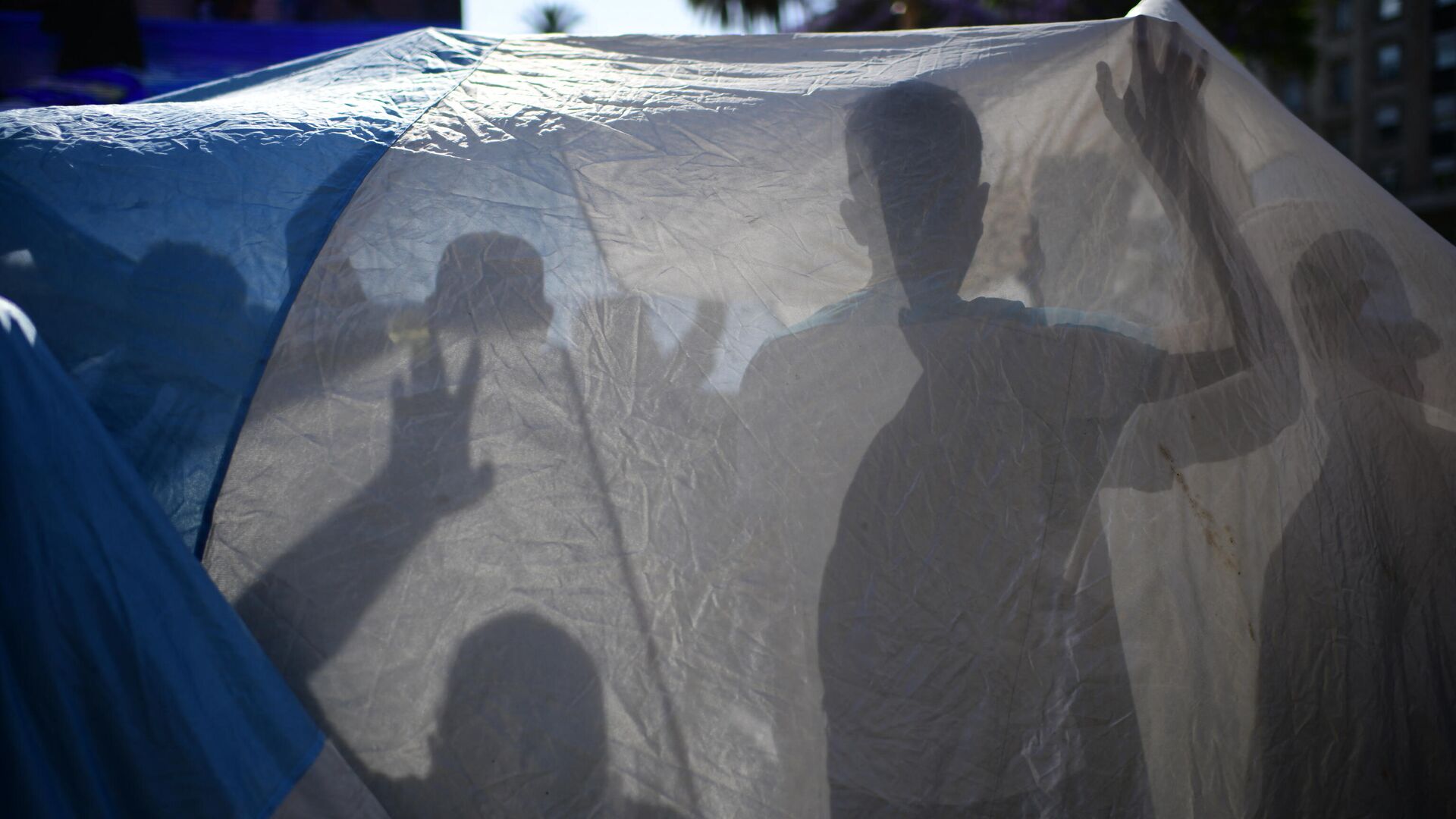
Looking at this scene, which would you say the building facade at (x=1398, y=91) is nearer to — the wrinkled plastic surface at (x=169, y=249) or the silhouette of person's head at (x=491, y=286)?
the silhouette of person's head at (x=491, y=286)

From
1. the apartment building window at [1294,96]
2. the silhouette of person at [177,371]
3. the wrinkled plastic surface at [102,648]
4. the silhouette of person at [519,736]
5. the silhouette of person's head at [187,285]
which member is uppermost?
the apartment building window at [1294,96]

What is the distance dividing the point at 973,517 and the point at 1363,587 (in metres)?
0.66

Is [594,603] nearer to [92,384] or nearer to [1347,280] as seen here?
[92,384]

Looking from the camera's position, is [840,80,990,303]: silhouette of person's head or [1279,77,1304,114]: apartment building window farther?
[1279,77,1304,114]: apartment building window

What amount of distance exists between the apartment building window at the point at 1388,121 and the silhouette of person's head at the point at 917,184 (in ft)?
91.1

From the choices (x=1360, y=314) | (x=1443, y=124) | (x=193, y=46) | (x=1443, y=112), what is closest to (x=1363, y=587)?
(x=1360, y=314)

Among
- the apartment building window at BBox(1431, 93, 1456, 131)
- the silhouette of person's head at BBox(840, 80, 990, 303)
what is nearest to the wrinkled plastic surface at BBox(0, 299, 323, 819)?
the silhouette of person's head at BBox(840, 80, 990, 303)

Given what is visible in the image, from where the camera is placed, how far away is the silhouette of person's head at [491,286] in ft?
4.46

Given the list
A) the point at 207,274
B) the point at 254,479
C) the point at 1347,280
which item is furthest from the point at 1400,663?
the point at 207,274

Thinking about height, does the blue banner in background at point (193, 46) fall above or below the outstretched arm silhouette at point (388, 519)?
above

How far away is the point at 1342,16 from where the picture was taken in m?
24.5

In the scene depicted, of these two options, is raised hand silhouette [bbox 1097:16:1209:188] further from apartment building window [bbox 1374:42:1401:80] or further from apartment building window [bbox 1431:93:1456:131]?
apartment building window [bbox 1374:42:1401:80]

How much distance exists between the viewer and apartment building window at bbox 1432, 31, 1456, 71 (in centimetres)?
2262

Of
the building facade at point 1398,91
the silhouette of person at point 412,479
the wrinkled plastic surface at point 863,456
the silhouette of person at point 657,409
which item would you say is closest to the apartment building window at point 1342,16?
the building facade at point 1398,91
